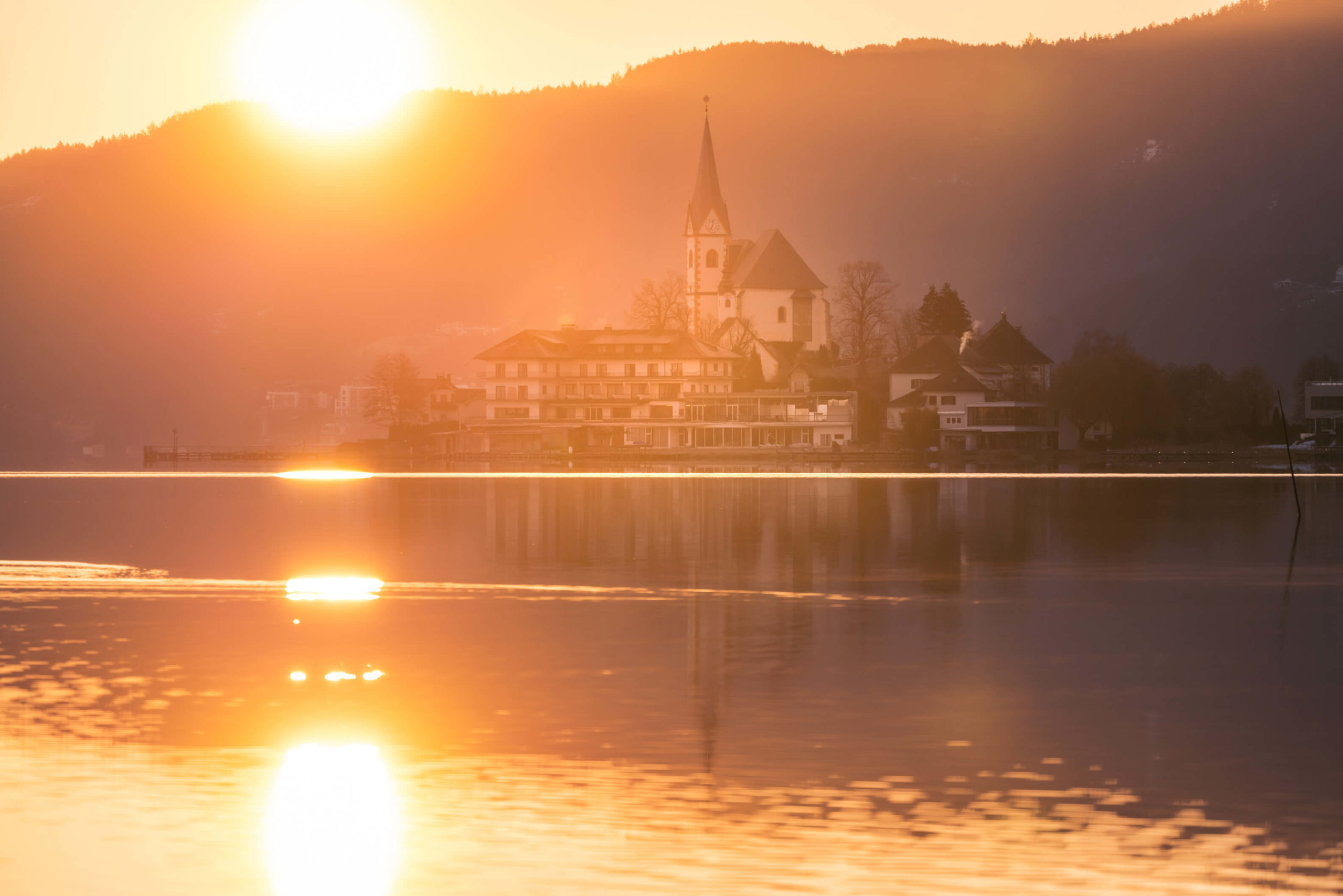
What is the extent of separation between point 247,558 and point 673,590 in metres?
17.9

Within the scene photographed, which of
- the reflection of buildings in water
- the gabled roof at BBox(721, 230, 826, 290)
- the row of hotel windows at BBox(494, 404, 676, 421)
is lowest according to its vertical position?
the reflection of buildings in water

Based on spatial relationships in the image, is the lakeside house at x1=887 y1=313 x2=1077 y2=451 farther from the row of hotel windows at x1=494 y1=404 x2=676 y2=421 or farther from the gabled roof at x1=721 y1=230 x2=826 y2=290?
the gabled roof at x1=721 y1=230 x2=826 y2=290

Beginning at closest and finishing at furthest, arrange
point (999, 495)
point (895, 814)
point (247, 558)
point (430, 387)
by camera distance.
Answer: point (895, 814) → point (247, 558) → point (999, 495) → point (430, 387)

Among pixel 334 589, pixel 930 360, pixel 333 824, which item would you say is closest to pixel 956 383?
pixel 930 360

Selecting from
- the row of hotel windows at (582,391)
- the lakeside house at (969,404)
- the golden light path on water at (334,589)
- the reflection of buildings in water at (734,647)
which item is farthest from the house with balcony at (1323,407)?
the reflection of buildings in water at (734,647)

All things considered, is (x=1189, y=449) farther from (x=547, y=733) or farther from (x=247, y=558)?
(x=547, y=733)

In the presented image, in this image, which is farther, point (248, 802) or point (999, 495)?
point (999, 495)

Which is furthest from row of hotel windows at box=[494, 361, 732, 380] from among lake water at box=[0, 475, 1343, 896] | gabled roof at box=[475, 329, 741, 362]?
lake water at box=[0, 475, 1343, 896]

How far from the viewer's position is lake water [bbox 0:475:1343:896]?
14648 mm

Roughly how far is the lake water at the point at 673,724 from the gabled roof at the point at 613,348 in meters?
112

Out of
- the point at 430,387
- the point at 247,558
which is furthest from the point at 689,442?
the point at 247,558

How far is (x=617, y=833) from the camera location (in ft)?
50.8

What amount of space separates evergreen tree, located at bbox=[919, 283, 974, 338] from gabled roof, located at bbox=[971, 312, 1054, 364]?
7922 mm

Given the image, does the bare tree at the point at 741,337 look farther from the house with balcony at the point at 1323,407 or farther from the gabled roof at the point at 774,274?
the house with balcony at the point at 1323,407
